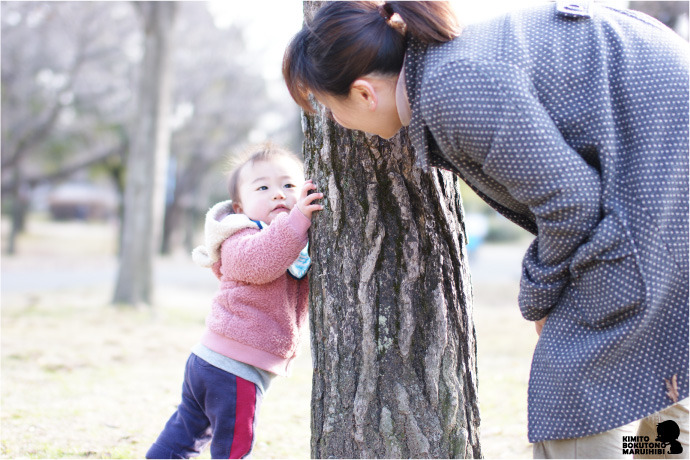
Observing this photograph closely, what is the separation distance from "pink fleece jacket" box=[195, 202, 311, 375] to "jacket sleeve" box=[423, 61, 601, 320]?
0.91 meters

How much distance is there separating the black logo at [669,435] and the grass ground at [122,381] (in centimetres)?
106

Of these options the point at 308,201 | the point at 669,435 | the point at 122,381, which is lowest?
the point at 669,435

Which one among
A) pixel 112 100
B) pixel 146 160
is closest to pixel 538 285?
pixel 146 160

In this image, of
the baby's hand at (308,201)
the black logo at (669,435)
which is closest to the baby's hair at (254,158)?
the baby's hand at (308,201)

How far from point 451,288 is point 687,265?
88 centimetres

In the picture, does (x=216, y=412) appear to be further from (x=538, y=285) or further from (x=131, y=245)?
(x=131, y=245)

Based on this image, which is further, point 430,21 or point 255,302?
point 255,302

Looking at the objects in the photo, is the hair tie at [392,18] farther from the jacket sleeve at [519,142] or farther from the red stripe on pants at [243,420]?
the red stripe on pants at [243,420]

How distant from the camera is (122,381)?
4637mm

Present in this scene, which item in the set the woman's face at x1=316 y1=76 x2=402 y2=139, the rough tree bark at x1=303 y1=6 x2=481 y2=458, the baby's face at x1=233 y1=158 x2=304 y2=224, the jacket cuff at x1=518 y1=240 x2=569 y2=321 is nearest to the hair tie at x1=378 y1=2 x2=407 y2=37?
the woman's face at x1=316 y1=76 x2=402 y2=139

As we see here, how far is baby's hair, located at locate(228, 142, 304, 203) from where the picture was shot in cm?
276

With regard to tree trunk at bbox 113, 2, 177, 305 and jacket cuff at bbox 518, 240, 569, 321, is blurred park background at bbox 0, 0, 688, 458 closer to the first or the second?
tree trunk at bbox 113, 2, 177, 305

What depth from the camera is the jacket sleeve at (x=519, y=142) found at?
1.61 m

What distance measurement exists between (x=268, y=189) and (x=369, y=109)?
0.93 m
